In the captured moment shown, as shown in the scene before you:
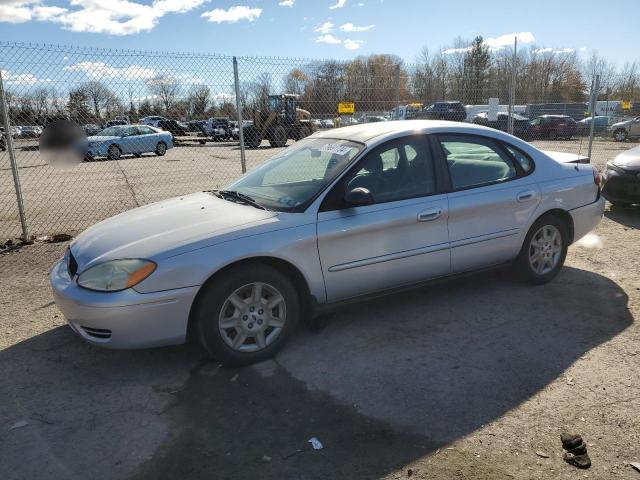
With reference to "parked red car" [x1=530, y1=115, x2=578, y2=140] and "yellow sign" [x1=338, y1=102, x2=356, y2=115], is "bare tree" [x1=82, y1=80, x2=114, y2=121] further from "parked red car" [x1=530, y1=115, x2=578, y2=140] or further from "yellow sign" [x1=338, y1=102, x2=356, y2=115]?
"parked red car" [x1=530, y1=115, x2=578, y2=140]

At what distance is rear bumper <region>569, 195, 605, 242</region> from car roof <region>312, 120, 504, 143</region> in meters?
1.17

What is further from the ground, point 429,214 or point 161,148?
point 429,214

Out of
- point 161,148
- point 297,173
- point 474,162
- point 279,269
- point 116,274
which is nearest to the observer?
point 116,274

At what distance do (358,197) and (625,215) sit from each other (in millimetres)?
6380

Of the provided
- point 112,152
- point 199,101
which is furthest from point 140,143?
point 199,101

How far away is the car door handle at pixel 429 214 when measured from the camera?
402 centimetres

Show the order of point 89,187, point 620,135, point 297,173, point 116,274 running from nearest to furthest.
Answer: point 116,274 → point 297,173 → point 89,187 → point 620,135

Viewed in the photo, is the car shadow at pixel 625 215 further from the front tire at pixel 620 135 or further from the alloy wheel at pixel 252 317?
the front tire at pixel 620 135

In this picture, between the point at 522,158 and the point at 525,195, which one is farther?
the point at 522,158

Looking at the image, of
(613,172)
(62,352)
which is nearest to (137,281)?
(62,352)

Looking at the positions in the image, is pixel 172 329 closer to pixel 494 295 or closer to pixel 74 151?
pixel 494 295

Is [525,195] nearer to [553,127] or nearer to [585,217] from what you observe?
[585,217]

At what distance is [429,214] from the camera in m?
4.05

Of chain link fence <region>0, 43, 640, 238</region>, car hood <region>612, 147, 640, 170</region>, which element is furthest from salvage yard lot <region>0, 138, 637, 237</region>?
car hood <region>612, 147, 640, 170</region>
